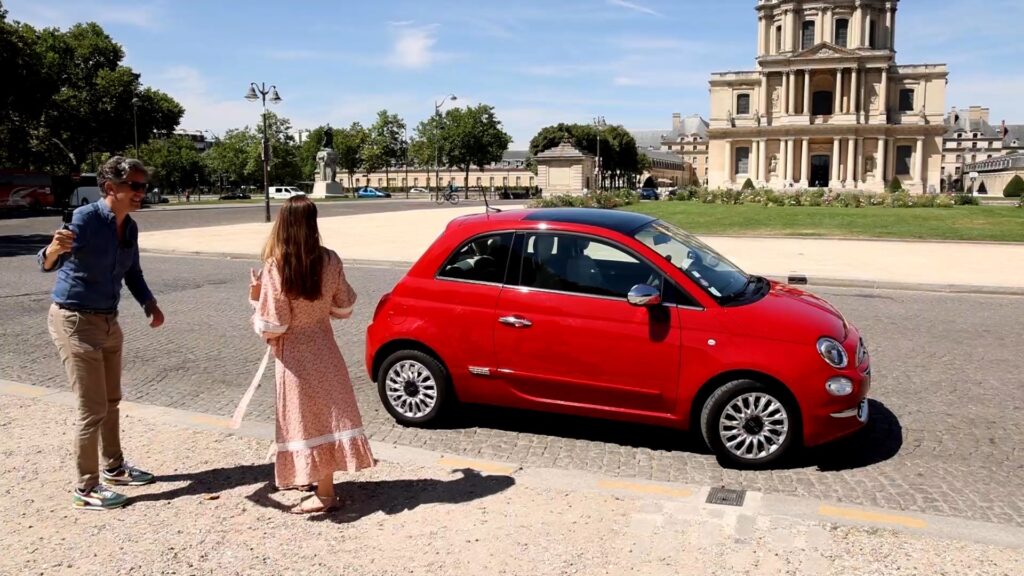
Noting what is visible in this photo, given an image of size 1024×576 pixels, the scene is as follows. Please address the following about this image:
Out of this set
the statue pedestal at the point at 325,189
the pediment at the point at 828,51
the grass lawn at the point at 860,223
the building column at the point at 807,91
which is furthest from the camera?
the building column at the point at 807,91

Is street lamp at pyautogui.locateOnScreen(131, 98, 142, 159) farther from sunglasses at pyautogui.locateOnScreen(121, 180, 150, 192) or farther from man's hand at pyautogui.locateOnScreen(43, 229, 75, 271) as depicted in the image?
man's hand at pyautogui.locateOnScreen(43, 229, 75, 271)

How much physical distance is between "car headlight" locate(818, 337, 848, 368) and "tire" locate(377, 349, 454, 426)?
8.81ft

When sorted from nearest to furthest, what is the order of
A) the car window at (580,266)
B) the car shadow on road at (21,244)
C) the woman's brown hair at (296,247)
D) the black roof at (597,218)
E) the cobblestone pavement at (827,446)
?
the woman's brown hair at (296,247) < the cobblestone pavement at (827,446) < the car window at (580,266) < the black roof at (597,218) < the car shadow on road at (21,244)

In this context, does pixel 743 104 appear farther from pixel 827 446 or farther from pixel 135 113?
pixel 827 446

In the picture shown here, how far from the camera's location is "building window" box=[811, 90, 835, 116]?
9656cm

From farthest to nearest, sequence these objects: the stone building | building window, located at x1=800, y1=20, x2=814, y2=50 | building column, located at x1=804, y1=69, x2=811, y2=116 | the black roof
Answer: building window, located at x1=800, y1=20, x2=814, y2=50 < building column, located at x1=804, y1=69, x2=811, y2=116 < the stone building < the black roof

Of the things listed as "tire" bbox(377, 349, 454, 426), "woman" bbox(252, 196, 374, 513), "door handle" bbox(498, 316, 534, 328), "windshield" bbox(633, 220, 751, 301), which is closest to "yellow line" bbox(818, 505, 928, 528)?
"windshield" bbox(633, 220, 751, 301)

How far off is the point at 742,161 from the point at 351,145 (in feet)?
173

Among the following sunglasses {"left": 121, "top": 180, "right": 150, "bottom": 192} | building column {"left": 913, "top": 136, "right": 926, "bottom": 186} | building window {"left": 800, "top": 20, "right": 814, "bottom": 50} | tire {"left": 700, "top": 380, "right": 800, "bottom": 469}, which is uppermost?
building window {"left": 800, "top": 20, "right": 814, "bottom": 50}

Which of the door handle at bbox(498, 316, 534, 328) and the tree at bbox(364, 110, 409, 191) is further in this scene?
the tree at bbox(364, 110, 409, 191)

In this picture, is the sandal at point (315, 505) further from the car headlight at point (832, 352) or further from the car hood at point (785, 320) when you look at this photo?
the car headlight at point (832, 352)

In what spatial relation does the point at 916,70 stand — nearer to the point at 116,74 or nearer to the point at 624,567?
the point at 116,74

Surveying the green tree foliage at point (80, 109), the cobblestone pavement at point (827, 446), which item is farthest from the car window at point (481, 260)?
the green tree foliage at point (80, 109)

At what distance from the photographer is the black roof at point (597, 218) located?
591 cm
